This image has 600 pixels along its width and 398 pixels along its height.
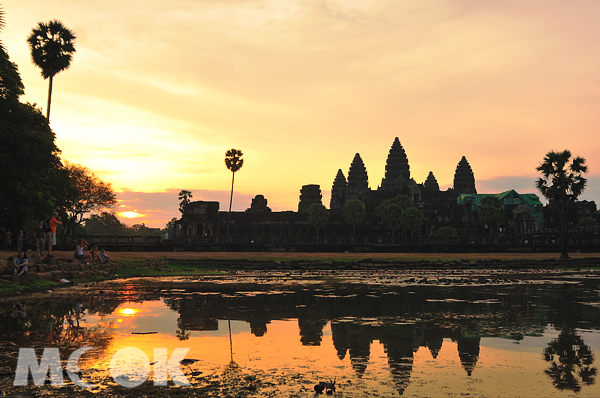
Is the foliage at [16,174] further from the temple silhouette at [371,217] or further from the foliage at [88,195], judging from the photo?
Answer: the temple silhouette at [371,217]

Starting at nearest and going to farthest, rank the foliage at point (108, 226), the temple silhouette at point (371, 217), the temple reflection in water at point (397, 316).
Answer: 1. the temple reflection in water at point (397, 316)
2. the temple silhouette at point (371, 217)
3. the foliage at point (108, 226)

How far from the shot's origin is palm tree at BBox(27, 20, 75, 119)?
40.4 meters

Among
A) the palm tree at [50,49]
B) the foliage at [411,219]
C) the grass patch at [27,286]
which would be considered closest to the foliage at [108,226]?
the foliage at [411,219]

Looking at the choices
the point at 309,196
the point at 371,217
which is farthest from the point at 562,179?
the point at 309,196

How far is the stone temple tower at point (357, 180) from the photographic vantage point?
135150 millimetres

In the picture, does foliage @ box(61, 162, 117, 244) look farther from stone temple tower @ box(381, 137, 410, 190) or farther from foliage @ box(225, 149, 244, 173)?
stone temple tower @ box(381, 137, 410, 190)

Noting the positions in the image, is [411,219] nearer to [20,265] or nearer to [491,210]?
[491,210]

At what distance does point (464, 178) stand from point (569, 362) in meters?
148

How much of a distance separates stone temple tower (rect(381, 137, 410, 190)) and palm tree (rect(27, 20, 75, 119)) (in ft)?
342

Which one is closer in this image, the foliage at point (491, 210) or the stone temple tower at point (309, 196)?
the foliage at point (491, 210)

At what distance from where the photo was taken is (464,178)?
490 feet

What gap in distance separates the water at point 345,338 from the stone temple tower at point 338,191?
128634 mm

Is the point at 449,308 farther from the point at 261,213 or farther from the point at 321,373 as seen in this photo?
the point at 261,213

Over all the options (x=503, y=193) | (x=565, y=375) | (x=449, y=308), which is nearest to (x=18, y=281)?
(x=449, y=308)
